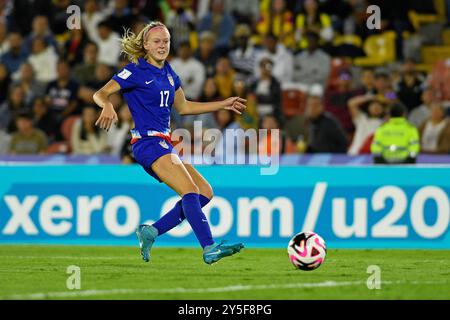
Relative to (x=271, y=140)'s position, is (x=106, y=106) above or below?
above

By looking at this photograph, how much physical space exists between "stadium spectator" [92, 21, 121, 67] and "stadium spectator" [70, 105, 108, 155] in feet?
5.82

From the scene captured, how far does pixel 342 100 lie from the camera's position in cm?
1722

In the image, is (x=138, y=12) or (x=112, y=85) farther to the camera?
(x=138, y=12)

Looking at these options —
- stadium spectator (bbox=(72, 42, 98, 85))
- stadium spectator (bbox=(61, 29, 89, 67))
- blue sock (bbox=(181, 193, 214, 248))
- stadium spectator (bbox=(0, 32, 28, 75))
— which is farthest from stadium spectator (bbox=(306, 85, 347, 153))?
blue sock (bbox=(181, 193, 214, 248))

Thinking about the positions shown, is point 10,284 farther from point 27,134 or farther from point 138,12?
point 138,12

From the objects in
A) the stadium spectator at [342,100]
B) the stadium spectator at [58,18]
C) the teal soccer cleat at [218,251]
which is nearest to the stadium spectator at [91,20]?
the stadium spectator at [58,18]

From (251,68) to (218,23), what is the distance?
148 centimetres

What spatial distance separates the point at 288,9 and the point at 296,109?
2432 mm

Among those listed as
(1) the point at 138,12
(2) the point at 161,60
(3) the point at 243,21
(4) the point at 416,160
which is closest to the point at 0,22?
(1) the point at 138,12

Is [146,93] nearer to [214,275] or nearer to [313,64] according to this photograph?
[214,275]

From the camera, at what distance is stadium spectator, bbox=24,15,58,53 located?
1909 cm

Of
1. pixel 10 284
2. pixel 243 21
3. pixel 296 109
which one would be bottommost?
pixel 10 284

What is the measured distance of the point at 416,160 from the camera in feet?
49.1

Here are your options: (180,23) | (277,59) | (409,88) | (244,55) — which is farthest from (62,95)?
(409,88)
